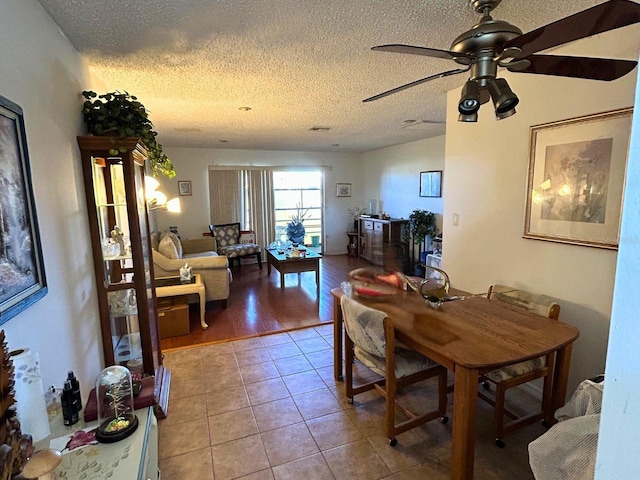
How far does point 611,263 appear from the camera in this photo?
1.92 m

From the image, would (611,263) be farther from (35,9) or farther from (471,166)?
(35,9)

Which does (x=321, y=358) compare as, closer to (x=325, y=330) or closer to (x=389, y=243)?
(x=325, y=330)

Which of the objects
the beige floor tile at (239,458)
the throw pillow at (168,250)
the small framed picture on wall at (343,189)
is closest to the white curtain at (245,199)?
the small framed picture on wall at (343,189)

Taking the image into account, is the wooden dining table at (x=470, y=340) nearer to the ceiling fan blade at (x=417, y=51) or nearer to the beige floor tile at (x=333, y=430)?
the beige floor tile at (x=333, y=430)

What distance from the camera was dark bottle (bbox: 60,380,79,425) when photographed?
131 cm

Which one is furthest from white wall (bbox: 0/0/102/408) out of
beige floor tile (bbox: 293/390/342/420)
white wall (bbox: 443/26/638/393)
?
white wall (bbox: 443/26/638/393)

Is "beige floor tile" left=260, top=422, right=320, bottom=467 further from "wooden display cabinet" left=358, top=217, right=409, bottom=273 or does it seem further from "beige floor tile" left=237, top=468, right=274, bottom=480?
"wooden display cabinet" left=358, top=217, right=409, bottom=273

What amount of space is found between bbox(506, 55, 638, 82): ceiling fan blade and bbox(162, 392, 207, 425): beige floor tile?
2.59m

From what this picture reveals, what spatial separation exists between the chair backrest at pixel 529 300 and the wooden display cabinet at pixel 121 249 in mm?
2345

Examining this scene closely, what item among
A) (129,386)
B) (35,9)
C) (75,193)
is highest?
(35,9)

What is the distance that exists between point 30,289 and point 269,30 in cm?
162

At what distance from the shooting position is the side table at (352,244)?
7.30 meters

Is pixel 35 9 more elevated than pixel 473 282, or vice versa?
pixel 35 9

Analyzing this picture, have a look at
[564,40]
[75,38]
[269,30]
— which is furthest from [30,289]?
[564,40]
